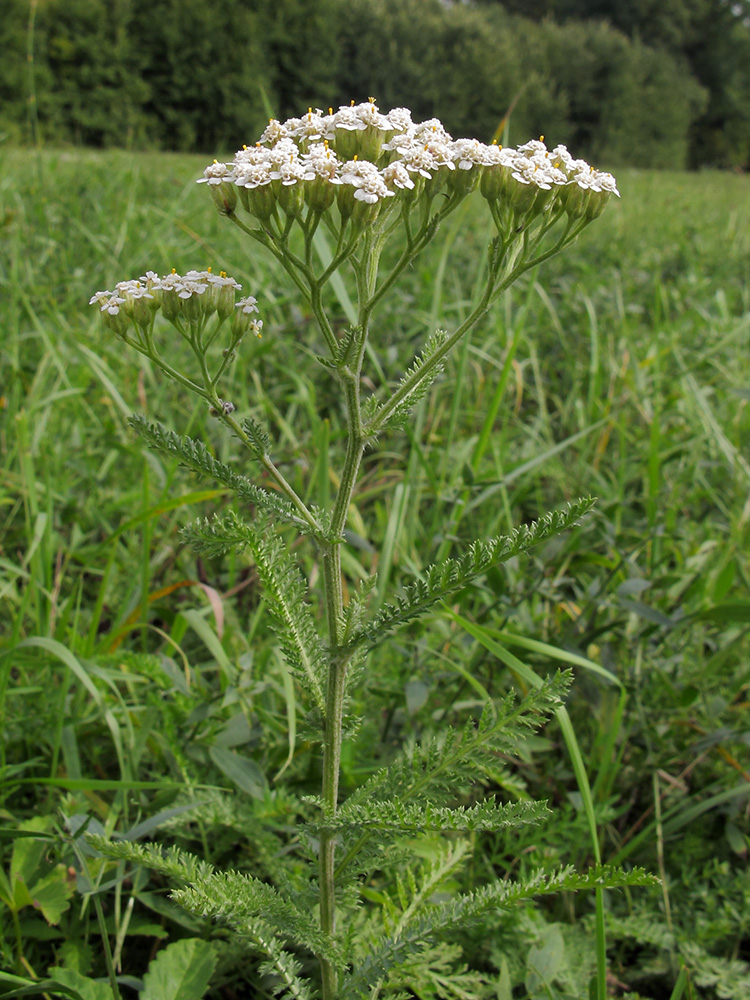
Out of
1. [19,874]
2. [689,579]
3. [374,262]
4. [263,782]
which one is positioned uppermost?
[374,262]

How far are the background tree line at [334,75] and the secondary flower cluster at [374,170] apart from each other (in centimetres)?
810

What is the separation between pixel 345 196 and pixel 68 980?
133 cm

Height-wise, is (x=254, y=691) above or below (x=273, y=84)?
below

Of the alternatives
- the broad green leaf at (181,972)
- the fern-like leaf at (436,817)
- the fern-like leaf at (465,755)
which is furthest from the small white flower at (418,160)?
the broad green leaf at (181,972)

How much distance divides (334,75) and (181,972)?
28.7m

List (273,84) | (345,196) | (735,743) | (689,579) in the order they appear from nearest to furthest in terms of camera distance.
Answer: (345,196), (735,743), (689,579), (273,84)

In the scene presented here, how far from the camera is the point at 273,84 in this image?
2361 centimetres

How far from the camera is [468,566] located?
3.38ft

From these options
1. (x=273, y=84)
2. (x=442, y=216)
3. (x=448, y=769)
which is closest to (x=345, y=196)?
(x=442, y=216)

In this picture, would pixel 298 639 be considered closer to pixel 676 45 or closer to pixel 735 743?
pixel 735 743

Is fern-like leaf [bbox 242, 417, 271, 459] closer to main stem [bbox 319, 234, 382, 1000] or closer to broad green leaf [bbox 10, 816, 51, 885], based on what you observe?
main stem [bbox 319, 234, 382, 1000]

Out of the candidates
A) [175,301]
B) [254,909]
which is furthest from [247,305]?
[254,909]

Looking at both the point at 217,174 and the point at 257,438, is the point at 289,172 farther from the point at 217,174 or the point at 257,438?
the point at 257,438

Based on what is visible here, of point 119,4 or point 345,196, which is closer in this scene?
point 345,196
